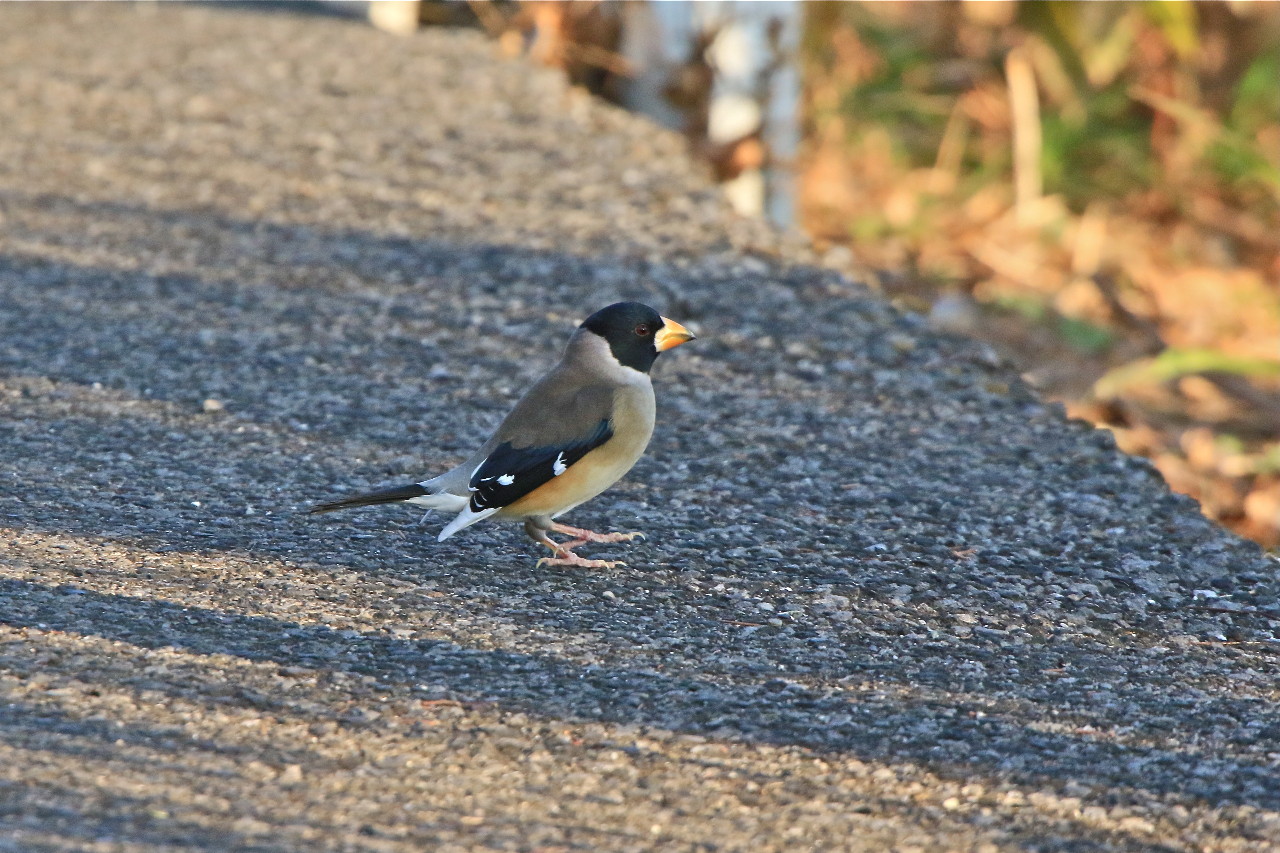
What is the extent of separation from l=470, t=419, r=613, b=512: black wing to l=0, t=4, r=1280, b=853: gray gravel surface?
0.23 metres

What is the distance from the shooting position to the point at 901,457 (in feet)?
16.8

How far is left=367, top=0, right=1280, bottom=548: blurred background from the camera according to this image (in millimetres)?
8180

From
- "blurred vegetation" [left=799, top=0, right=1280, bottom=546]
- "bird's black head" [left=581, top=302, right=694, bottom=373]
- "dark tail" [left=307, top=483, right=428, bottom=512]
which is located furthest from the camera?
"blurred vegetation" [left=799, top=0, right=1280, bottom=546]

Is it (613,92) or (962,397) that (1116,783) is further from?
(613,92)

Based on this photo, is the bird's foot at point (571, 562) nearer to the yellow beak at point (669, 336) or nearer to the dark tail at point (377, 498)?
the dark tail at point (377, 498)

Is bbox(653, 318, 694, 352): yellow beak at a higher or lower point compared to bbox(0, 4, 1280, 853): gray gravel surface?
higher

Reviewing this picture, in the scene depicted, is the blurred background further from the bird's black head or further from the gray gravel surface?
the bird's black head

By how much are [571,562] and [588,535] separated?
194 mm

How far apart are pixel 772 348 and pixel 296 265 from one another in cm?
205

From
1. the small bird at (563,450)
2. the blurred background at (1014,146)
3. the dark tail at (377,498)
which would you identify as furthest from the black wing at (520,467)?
the blurred background at (1014,146)

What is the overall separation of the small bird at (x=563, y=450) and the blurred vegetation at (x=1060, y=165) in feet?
12.5

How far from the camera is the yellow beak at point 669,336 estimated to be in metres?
4.73

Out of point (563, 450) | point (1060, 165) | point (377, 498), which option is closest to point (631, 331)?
point (563, 450)

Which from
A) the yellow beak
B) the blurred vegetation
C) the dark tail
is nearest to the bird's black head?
the yellow beak
